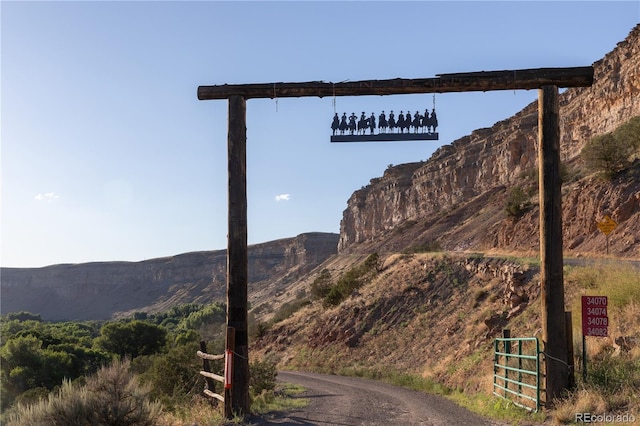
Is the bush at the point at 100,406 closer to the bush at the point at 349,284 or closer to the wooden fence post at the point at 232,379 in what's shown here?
the wooden fence post at the point at 232,379

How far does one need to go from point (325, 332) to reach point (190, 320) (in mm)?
51274

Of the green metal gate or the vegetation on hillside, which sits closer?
the vegetation on hillside

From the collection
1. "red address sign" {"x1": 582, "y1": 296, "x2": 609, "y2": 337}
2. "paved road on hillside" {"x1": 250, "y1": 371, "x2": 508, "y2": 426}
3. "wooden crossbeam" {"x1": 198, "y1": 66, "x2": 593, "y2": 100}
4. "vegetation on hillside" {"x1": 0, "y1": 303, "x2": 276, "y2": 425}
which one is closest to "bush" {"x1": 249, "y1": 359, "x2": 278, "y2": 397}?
"vegetation on hillside" {"x1": 0, "y1": 303, "x2": 276, "y2": 425}

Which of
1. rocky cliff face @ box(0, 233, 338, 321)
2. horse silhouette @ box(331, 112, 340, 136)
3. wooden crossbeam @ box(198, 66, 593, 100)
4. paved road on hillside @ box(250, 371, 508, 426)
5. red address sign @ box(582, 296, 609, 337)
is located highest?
wooden crossbeam @ box(198, 66, 593, 100)

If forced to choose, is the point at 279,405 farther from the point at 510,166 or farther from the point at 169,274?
the point at 169,274

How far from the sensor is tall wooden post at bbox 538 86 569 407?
1077 centimetres

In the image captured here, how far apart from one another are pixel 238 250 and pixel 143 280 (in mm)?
177072

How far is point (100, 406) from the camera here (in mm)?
8617

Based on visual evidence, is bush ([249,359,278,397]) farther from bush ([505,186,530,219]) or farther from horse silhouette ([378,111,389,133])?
bush ([505,186,530,219])

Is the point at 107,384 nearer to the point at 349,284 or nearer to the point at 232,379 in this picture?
the point at 232,379

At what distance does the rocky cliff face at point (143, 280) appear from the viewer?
6014 inches

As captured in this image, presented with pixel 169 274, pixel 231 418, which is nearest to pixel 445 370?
pixel 231 418

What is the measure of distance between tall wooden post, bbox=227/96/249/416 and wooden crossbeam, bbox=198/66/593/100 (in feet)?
1.32

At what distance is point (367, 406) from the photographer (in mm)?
13555
